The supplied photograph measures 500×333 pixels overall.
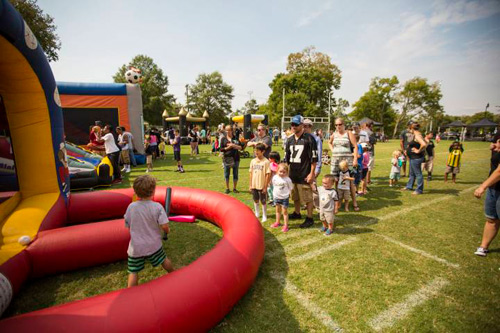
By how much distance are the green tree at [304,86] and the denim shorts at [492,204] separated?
4281 centimetres

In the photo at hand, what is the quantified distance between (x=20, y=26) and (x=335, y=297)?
17.4 feet

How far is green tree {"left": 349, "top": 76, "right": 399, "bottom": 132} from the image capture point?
167 ft

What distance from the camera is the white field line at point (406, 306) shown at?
2398 millimetres

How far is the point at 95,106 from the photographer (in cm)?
1161

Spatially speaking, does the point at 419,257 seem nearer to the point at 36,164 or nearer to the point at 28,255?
the point at 28,255

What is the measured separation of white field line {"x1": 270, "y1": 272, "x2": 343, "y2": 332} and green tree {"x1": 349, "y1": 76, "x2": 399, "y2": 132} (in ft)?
188

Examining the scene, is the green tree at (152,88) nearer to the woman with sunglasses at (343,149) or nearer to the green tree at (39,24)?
the green tree at (39,24)

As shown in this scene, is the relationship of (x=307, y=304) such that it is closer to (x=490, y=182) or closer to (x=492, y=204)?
(x=490, y=182)

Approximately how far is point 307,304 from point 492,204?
10.3 feet

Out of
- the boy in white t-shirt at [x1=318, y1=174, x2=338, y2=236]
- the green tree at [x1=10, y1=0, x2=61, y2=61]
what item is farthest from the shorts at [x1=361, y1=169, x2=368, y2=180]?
the green tree at [x1=10, y1=0, x2=61, y2=61]

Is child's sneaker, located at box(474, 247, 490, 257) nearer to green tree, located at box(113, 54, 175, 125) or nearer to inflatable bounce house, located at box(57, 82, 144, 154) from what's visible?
inflatable bounce house, located at box(57, 82, 144, 154)

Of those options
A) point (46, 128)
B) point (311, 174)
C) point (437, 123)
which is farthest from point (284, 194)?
point (437, 123)

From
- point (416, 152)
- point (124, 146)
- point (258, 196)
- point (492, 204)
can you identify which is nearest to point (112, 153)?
point (124, 146)

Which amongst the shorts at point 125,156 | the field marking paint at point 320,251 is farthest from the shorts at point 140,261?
the shorts at point 125,156
